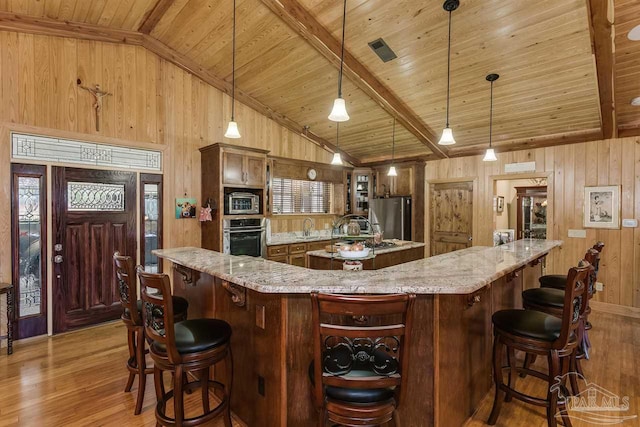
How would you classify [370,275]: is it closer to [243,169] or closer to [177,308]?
[177,308]

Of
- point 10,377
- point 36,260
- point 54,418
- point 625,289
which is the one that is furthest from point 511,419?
point 36,260

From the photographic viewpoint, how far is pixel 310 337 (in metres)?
1.77

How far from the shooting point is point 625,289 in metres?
4.51

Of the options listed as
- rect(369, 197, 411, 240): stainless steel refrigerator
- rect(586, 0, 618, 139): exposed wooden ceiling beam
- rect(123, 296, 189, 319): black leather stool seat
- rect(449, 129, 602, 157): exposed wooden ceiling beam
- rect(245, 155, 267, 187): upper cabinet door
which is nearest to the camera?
rect(123, 296, 189, 319): black leather stool seat

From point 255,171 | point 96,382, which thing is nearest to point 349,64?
point 255,171

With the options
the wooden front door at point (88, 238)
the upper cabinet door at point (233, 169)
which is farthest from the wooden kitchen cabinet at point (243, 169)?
the wooden front door at point (88, 238)

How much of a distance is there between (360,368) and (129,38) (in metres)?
4.89

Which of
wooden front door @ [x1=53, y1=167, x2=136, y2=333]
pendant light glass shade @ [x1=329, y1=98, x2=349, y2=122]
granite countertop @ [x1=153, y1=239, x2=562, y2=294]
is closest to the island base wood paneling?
granite countertop @ [x1=153, y1=239, x2=562, y2=294]

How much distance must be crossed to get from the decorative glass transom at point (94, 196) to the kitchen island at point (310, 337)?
264 centimetres

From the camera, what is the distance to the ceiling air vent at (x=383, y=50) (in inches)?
140

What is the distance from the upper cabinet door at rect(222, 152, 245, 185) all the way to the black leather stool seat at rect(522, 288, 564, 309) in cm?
392

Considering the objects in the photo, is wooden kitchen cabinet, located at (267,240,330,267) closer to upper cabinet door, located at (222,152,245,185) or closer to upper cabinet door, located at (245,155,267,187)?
upper cabinet door, located at (245,155,267,187)

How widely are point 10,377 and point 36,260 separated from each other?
4.56 ft

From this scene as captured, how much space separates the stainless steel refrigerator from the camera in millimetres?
6359
